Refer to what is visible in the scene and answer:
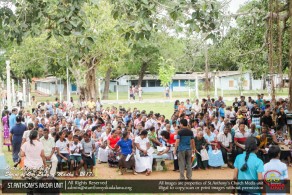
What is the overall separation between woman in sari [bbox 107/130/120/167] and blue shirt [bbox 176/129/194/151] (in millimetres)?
3306

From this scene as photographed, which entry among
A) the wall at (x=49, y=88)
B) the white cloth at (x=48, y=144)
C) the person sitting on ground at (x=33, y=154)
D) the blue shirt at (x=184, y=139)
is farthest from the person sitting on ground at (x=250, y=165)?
the wall at (x=49, y=88)

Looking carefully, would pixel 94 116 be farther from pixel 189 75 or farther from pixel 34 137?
pixel 189 75

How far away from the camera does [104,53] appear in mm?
35281

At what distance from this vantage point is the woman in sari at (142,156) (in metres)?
13.3

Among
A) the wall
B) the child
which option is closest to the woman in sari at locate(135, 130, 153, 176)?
the child

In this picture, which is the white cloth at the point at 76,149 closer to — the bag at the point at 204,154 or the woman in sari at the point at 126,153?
the woman in sari at the point at 126,153

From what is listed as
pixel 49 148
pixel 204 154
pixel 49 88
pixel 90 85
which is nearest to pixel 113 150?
pixel 49 148

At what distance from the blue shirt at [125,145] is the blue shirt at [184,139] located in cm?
240

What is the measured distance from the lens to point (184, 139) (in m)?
11.1

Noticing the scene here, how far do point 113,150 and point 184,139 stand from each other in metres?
3.49

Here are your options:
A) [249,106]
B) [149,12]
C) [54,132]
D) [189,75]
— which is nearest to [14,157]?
[54,132]

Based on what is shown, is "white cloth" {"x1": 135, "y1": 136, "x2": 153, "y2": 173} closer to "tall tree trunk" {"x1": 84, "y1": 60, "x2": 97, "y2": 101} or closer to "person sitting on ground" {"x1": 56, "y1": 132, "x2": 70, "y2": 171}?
"person sitting on ground" {"x1": 56, "y1": 132, "x2": 70, "y2": 171}

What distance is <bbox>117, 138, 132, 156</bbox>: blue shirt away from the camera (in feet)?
43.5

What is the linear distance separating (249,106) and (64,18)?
607 inches
